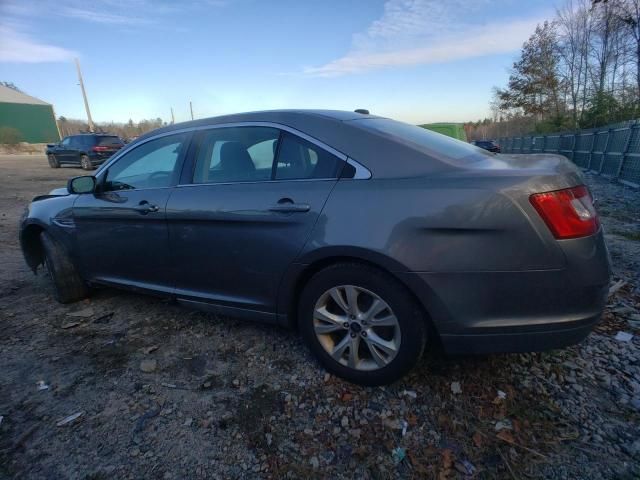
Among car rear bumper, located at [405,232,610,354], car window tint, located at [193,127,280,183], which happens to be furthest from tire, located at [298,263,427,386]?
car window tint, located at [193,127,280,183]

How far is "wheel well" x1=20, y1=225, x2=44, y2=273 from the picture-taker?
3.80 meters

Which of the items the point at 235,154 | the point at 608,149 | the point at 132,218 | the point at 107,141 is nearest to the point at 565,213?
the point at 235,154

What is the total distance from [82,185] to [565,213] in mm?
3551

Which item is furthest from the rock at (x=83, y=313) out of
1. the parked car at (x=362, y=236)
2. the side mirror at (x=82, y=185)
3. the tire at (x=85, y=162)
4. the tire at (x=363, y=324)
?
the tire at (x=85, y=162)

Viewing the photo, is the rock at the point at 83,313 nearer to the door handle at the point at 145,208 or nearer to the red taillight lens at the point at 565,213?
the door handle at the point at 145,208

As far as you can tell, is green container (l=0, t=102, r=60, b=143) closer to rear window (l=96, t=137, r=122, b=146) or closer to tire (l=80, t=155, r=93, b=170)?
tire (l=80, t=155, r=93, b=170)

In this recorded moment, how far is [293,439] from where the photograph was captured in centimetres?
190

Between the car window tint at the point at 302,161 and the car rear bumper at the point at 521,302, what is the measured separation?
786 mm

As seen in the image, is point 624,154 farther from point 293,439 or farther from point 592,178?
point 293,439

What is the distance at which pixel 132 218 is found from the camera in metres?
2.91

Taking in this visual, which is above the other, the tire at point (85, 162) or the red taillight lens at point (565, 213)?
the tire at point (85, 162)

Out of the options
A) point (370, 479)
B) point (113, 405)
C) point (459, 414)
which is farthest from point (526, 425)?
point (113, 405)

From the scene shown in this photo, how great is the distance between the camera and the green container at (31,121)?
137ft

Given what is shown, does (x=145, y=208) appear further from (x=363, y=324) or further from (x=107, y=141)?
(x=107, y=141)
